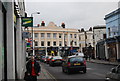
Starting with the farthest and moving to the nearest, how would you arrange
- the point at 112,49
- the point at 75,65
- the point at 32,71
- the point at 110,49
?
the point at 110,49 → the point at 112,49 → the point at 75,65 → the point at 32,71

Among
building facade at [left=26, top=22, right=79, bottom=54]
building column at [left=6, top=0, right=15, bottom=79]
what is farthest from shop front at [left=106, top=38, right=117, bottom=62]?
building column at [left=6, top=0, right=15, bottom=79]

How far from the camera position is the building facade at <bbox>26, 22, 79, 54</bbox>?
76.0m

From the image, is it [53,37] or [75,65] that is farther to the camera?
[53,37]

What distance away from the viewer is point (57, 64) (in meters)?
→ 34.4

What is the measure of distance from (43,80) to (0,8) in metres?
8.72

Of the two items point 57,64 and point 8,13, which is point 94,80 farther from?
point 57,64

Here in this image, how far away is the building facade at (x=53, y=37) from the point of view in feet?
249

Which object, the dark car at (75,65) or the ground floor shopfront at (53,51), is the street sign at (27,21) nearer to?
the dark car at (75,65)

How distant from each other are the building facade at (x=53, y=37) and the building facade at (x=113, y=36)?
1232 inches

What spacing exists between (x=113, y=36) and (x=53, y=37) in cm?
3900

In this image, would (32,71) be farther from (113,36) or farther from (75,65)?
(113,36)

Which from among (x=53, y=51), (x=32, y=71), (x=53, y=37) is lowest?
(x=32, y=71)

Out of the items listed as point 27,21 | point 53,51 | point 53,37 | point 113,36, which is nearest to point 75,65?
point 27,21

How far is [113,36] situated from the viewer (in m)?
40.2
